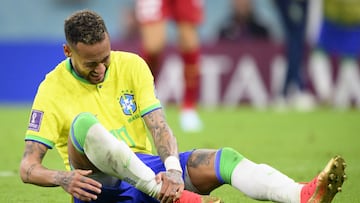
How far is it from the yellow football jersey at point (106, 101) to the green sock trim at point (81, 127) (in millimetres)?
331

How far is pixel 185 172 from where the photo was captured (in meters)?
4.73

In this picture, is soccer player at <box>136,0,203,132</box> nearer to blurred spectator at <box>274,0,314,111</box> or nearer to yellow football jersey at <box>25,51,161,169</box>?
blurred spectator at <box>274,0,314,111</box>

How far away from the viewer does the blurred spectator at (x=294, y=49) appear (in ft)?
44.1

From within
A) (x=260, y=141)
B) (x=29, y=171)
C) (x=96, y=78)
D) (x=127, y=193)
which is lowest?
(x=127, y=193)

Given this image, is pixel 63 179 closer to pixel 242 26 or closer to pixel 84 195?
pixel 84 195

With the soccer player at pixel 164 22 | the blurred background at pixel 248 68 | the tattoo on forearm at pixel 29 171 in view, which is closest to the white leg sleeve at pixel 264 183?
the tattoo on forearm at pixel 29 171

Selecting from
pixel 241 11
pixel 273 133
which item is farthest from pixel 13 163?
pixel 241 11

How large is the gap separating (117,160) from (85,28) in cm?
72

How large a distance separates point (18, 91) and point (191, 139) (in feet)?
22.7

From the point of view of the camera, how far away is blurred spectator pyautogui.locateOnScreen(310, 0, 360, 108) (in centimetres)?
1427

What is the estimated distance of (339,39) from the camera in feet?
47.3

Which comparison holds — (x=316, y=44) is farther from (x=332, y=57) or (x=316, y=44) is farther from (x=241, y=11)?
(x=241, y=11)

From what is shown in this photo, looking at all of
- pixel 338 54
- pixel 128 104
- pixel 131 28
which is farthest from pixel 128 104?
pixel 131 28

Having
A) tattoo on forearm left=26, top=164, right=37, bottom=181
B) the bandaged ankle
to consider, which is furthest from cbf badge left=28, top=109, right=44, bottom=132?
the bandaged ankle
